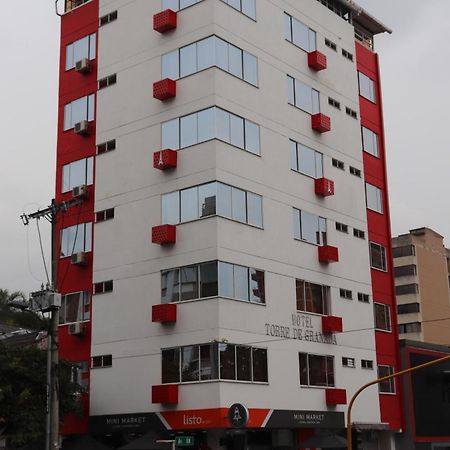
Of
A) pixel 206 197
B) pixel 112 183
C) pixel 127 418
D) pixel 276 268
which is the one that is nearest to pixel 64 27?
pixel 112 183

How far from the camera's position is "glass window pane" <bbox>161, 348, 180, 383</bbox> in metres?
37.6

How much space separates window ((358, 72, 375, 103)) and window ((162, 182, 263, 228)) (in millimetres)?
15561

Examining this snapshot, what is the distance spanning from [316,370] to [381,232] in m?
12.4

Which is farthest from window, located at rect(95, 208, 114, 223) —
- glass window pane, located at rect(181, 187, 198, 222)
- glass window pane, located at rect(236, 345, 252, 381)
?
glass window pane, located at rect(236, 345, 252, 381)

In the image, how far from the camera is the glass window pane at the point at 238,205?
38938mm

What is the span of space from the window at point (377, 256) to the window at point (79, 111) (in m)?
18.9

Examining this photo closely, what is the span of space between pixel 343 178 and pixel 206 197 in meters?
12.6

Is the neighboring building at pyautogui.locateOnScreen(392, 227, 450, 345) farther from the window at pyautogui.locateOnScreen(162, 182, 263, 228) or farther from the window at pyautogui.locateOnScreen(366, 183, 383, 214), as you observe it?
the window at pyautogui.locateOnScreen(162, 182, 263, 228)

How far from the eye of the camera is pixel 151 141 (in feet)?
137

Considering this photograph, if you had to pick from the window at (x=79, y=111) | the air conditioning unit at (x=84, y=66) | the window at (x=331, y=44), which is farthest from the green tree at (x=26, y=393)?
the window at (x=331, y=44)

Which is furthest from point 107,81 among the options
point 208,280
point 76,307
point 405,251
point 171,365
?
point 405,251

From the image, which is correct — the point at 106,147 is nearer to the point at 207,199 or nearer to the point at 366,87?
the point at 207,199

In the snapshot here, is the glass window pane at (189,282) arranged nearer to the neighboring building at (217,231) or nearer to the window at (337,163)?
the neighboring building at (217,231)

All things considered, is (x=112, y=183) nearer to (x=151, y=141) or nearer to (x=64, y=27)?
(x=151, y=141)
